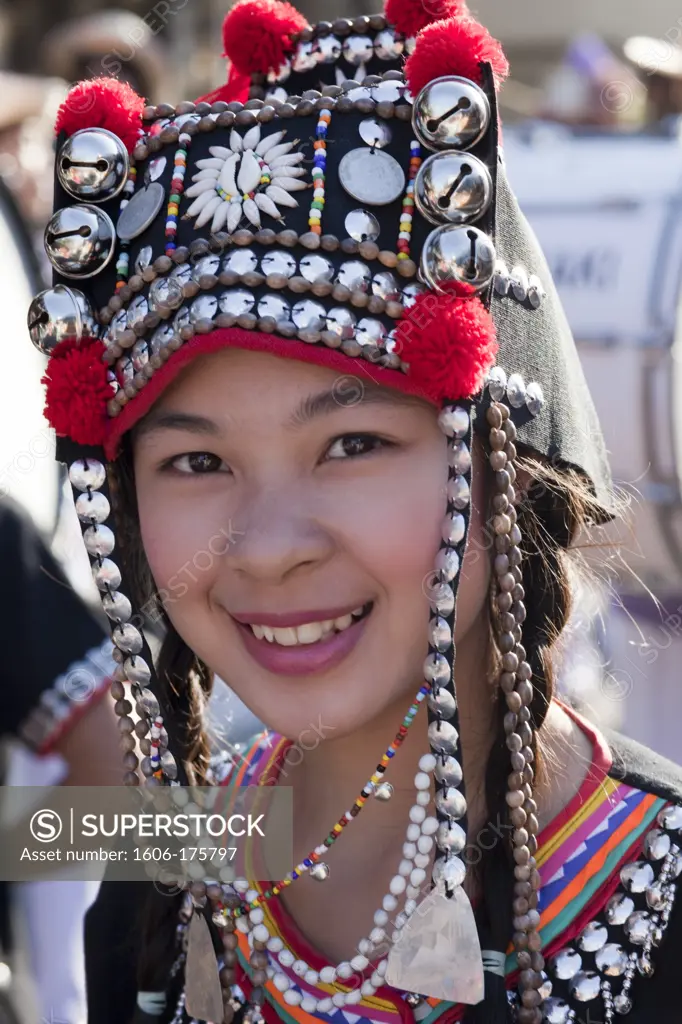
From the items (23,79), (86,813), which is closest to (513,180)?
(23,79)

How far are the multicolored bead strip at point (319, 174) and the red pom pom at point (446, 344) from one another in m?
0.15

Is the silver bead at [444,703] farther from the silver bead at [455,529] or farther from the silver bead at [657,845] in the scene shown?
the silver bead at [657,845]

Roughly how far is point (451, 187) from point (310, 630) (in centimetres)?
56

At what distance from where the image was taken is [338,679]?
55.7 inches

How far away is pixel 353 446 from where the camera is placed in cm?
139

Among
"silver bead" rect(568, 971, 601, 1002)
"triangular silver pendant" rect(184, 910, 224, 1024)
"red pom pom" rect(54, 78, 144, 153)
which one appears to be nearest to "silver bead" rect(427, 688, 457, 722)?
"silver bead" rect(568, 971, 601, 1002)

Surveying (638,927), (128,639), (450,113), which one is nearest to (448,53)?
(450,113)

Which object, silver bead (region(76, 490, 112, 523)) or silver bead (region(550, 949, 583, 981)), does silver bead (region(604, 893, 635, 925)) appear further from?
silver bead (region(76, 490, 112, 523))

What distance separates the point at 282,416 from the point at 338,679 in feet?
1.07

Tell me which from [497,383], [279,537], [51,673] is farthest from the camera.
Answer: [51,673]

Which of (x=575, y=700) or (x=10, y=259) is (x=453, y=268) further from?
(x=10, y=259)

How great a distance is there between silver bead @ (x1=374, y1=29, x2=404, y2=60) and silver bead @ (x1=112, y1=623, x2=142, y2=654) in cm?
85

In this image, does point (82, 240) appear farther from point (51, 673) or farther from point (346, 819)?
point (51, 673)

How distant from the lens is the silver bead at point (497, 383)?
4.73 ft
